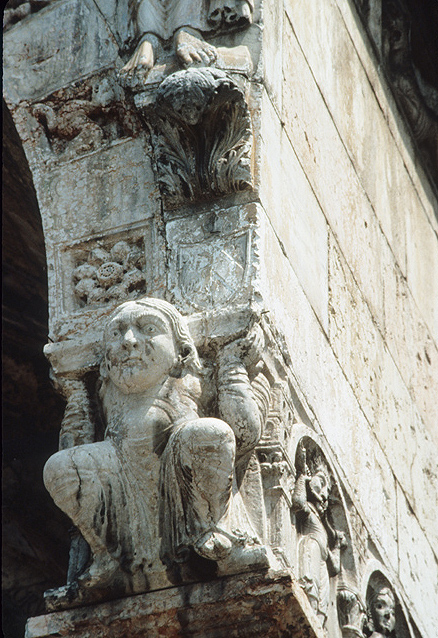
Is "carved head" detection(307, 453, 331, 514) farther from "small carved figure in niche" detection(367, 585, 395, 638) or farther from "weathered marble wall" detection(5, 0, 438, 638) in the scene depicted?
"small carved figure in niche" detection(367, 585, 395, 638)

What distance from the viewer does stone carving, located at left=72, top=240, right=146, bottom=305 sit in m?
5.59

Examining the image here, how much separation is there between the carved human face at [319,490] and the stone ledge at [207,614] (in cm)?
64

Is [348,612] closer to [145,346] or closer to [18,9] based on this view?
[145,346]

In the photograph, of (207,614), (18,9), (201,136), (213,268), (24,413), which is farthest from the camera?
(24,413)

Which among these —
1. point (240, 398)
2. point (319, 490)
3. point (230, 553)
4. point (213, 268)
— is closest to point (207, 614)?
point (230, 553)

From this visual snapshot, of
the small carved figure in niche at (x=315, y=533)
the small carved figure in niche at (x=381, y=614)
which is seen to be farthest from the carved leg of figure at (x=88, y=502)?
the small carved figure in niche at (x=381, y=614)

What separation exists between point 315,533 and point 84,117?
1.75 meters

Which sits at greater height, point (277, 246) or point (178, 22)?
point (178, 22)

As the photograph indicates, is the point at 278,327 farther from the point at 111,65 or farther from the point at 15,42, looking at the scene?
the point at 15,42

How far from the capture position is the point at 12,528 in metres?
7.30

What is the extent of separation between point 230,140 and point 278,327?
2.20ft

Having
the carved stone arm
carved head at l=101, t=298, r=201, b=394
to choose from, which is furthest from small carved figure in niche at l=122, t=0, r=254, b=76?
the carved stone arm

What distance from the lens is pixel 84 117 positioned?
600cm

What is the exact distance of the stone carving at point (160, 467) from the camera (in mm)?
4910
